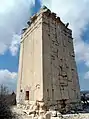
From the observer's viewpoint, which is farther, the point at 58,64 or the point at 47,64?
the point at 58,64

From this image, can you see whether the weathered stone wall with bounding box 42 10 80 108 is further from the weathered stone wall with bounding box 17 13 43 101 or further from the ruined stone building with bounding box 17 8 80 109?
the weathered stone wall with bounding box 17 13 43 101

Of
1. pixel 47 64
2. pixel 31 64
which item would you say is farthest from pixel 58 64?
pixel 31 64

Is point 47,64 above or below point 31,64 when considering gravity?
below

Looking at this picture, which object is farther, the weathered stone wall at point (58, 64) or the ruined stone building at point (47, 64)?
the weathered stone wall at point (58, 64)

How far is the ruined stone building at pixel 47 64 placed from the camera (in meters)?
11.9

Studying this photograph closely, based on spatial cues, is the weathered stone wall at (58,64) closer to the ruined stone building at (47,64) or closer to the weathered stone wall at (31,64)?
the ruined stone building at (47,64)

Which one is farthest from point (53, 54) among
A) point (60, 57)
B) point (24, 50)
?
point (24, 50)

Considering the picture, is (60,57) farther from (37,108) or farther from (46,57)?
(37,108)

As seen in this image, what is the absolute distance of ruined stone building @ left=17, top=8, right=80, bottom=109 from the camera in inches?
467

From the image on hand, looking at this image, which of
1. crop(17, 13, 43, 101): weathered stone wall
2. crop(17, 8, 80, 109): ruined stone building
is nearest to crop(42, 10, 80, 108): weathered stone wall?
crop(17, 8, 80, 109): ruined stone building

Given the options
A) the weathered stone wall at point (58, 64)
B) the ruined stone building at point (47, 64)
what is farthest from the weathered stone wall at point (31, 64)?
the weathered stone wall at point (58, 64)

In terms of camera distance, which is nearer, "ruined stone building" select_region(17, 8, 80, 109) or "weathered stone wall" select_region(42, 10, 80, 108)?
"ruined stone building" select_region(17, 8, 80, 109)

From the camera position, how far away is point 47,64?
12.2 meters

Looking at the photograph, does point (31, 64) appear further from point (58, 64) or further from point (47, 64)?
point (58, 64)
